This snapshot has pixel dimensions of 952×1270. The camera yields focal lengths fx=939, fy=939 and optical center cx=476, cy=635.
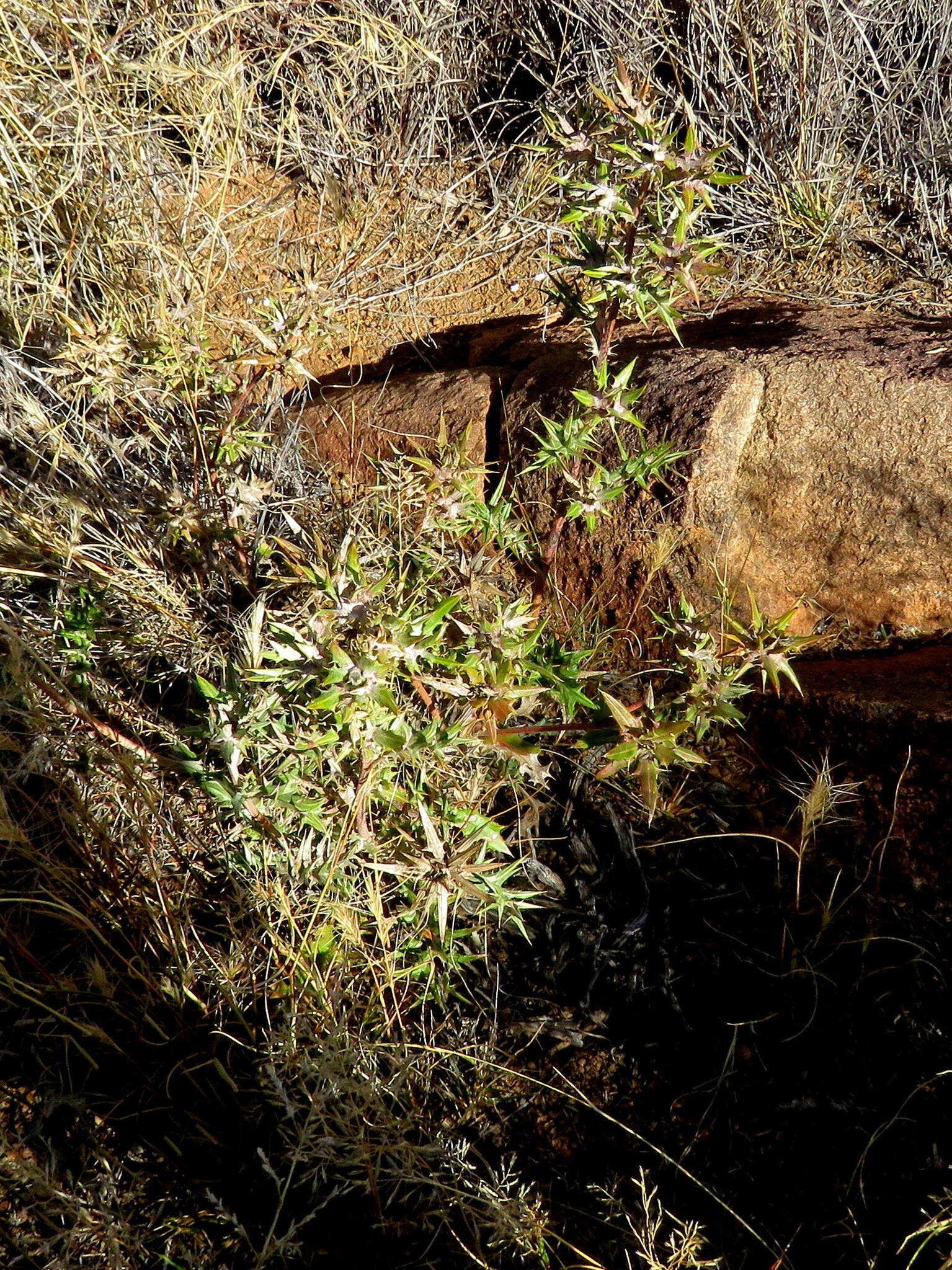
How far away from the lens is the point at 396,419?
2236 millimetres

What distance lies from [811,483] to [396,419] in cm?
95

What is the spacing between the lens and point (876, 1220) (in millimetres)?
1434

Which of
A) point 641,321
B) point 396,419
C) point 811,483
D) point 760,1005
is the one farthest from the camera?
point 396,419

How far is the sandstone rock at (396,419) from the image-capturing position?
7.18 feet

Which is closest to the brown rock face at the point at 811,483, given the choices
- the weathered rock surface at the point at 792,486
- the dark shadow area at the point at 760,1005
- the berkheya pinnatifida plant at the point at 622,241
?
the weathered rock surface at the point at 792,486

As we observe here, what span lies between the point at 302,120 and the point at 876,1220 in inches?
124

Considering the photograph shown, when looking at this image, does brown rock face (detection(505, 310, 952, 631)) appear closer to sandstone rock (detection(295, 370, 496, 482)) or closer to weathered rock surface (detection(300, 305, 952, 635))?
weathered rock surface (detection(300, 305, 952, 635))

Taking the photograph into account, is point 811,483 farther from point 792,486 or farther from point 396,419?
point 396,419

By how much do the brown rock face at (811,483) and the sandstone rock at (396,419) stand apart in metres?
0.38

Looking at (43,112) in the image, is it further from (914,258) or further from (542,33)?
(914,258)

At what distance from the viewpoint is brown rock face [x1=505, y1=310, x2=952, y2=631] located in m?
1.90

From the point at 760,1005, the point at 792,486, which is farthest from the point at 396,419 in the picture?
the point at 760,1005

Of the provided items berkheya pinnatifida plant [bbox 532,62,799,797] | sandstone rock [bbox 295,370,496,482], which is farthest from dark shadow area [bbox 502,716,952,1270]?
sandstone rock [bbox 295,370,496,482]

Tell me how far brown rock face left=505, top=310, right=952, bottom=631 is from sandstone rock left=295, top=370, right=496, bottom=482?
380 millimetres
